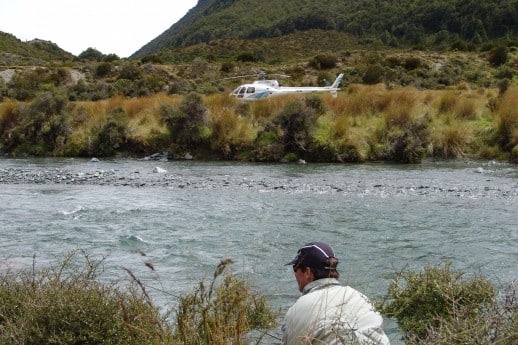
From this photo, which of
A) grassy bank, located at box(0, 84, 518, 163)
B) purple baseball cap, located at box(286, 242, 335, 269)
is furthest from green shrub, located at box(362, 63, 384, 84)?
purple baseball cap, located at box(286, 242, 335, 269)

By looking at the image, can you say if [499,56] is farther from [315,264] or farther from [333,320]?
[333,320]

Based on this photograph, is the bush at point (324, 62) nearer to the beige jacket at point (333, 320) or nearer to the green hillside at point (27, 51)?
the green hillside at point (27, 51)

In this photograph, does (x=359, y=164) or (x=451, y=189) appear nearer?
(x=451, y=189)

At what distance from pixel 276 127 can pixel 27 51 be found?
77970 mm

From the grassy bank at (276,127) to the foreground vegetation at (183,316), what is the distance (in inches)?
544

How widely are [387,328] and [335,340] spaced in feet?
7.73

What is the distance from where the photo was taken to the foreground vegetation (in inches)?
142

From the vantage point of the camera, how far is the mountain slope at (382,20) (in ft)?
276

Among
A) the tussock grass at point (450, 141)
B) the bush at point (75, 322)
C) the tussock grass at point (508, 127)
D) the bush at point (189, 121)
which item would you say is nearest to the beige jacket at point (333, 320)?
the bush at point (75, 322)

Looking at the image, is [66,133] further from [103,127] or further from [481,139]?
[481,139]

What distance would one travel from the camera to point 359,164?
61.3ft

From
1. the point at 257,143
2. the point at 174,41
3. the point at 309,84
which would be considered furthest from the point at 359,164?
the point at 174,41

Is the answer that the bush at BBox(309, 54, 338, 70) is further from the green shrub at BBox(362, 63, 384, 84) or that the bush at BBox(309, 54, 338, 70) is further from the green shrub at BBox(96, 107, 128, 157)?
the green shrub at BBox(96, 107, 128, 157)

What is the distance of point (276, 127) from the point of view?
20.3 metres
